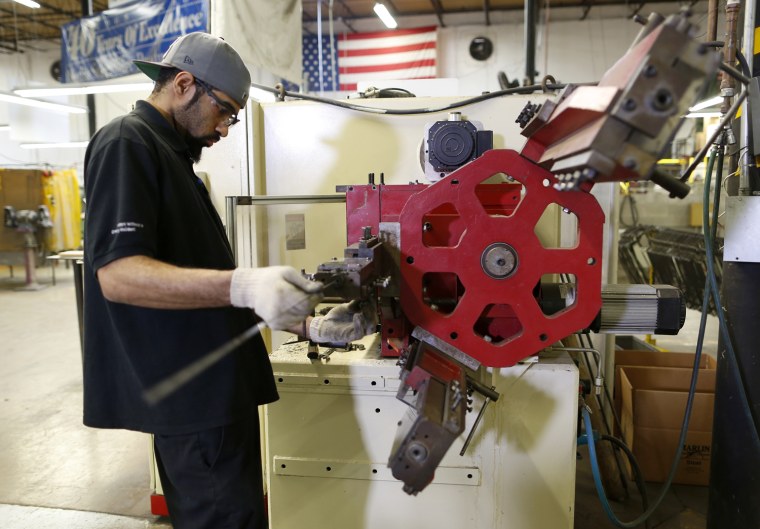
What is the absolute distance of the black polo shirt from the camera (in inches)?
41.1

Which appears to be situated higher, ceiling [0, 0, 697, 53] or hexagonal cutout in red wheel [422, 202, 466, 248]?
ceiling [0, 0, 697, 53]

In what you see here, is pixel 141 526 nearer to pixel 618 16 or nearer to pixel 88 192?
pixel 88 192

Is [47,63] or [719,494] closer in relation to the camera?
[719,494]

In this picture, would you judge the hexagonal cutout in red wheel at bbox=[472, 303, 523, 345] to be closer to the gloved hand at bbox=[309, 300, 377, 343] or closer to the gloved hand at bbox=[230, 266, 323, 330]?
the gloved hand at bbox=[309, 300, 377, 343]

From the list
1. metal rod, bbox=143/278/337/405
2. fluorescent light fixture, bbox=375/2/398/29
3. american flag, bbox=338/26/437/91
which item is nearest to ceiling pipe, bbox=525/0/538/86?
metal rod, bbox=143/278/337/405

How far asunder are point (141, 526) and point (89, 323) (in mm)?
1356

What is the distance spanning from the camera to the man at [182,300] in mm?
998

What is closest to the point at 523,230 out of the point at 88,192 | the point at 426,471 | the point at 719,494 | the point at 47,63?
the point at 426,471

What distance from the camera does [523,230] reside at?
1.10m

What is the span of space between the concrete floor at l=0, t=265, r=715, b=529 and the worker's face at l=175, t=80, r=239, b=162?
1635mm

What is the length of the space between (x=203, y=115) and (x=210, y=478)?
2.92 feet

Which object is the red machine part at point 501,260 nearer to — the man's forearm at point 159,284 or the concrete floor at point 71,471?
the man's forearm at point 159,284

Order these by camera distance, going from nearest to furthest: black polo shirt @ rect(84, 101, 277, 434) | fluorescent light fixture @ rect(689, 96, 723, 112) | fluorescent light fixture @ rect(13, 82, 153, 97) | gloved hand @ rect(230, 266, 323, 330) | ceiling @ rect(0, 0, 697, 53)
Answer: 1. gloved hand @ rect(230, 266, 323, 330)
2. black polo shirt @ rect(84, 101, 277, 434)
3. fluorescent light fixture @ rect(689, 96, 723, 112)
4. fluorescent light fixture @ rect(13, 82, 153, 97)
5. ceiling @ rect(0, 0, 697, 53)

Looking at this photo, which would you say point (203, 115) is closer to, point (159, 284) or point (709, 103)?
point (159, 284)
